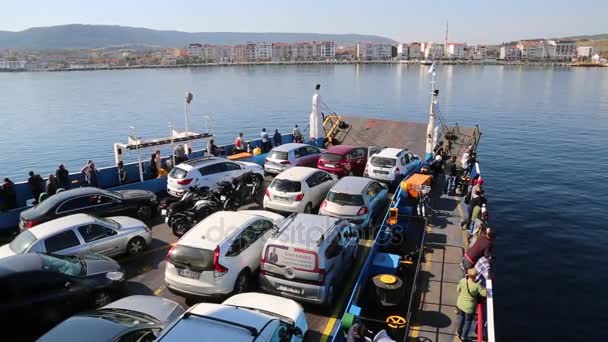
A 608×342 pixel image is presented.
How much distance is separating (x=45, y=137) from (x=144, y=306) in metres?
50.4

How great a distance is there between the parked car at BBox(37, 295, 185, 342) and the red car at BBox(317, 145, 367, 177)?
1101 cm

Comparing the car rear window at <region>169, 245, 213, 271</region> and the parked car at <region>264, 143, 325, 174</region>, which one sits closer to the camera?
the car rear window at <region>169, 245, 213, 271</region>

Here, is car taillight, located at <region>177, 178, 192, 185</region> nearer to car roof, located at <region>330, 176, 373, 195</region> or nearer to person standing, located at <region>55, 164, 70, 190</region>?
person standing, located at <region>55, 164, 70, 190</region>

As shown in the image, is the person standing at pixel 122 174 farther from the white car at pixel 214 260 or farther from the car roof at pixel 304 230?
the car roof at pixel 304 230

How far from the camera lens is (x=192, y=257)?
8.88 metres

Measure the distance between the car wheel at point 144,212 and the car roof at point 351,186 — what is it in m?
6.25

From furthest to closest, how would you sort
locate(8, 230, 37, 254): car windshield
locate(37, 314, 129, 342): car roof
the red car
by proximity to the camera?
the red car → locate(8, 230, 37, 254): car windshield → locate(37, 314, 129, 342): car roof

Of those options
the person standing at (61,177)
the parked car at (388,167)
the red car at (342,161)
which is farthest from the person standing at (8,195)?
the parked car at (388,167)

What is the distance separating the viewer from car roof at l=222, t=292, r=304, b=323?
7.70 metres

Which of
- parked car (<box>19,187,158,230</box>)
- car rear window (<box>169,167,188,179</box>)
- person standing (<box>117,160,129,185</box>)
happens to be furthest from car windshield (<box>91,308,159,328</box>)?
person standing (<box>117,160,129,185</box>)

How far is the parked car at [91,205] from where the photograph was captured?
12148 mm

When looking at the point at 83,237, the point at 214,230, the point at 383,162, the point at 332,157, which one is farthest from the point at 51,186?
the point at 383,162

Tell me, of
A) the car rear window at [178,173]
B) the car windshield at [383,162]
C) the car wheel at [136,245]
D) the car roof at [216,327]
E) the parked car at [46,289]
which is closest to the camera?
the car roof at [216,327]

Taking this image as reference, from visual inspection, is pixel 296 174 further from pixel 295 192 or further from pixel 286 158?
pixel 286 158
